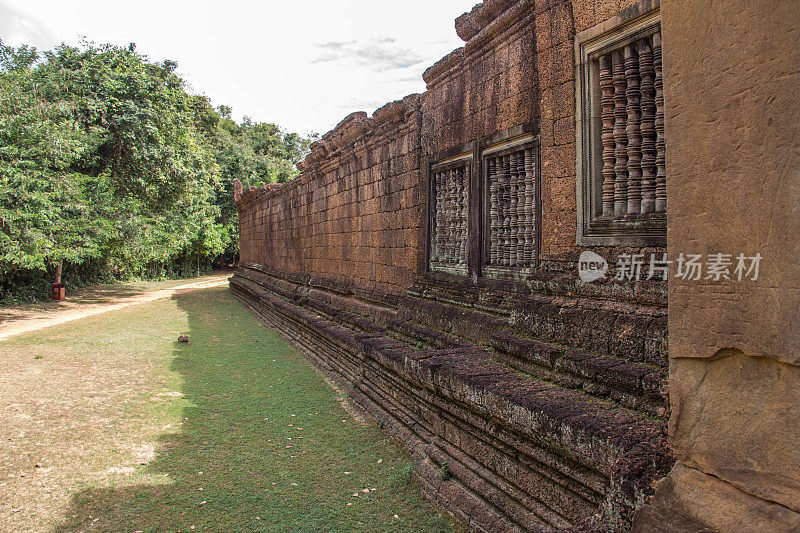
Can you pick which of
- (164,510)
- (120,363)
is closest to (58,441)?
(164,510)

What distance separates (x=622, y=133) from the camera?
2652 millimetres

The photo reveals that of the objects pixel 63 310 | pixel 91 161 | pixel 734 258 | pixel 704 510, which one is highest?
pixel 91 161

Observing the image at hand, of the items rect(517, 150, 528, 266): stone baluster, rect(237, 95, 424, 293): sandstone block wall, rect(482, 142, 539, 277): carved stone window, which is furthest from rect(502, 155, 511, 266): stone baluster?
rect(237, 95, 424, 293): sandstone block wall

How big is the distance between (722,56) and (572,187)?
1.45 metres

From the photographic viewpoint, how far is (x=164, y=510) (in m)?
3.03

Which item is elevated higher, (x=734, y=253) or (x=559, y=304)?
(x=734, y=253)

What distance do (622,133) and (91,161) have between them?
13852 mm

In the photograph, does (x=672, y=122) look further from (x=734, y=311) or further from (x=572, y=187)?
(x=572, y=187)

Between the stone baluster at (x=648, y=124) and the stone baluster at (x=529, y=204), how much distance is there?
1.13m

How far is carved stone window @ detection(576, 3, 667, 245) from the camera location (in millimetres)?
2471

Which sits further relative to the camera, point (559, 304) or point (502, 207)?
point (502, 207)

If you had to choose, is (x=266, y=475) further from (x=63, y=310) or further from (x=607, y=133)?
(x=63, y=310)

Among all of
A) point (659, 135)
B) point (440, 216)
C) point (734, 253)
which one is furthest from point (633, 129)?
point (440, 216)

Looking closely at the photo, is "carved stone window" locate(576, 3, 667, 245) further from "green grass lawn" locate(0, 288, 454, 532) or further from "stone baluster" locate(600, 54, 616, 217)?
"green grass lawn" locate(0, 288, 454, 532)
